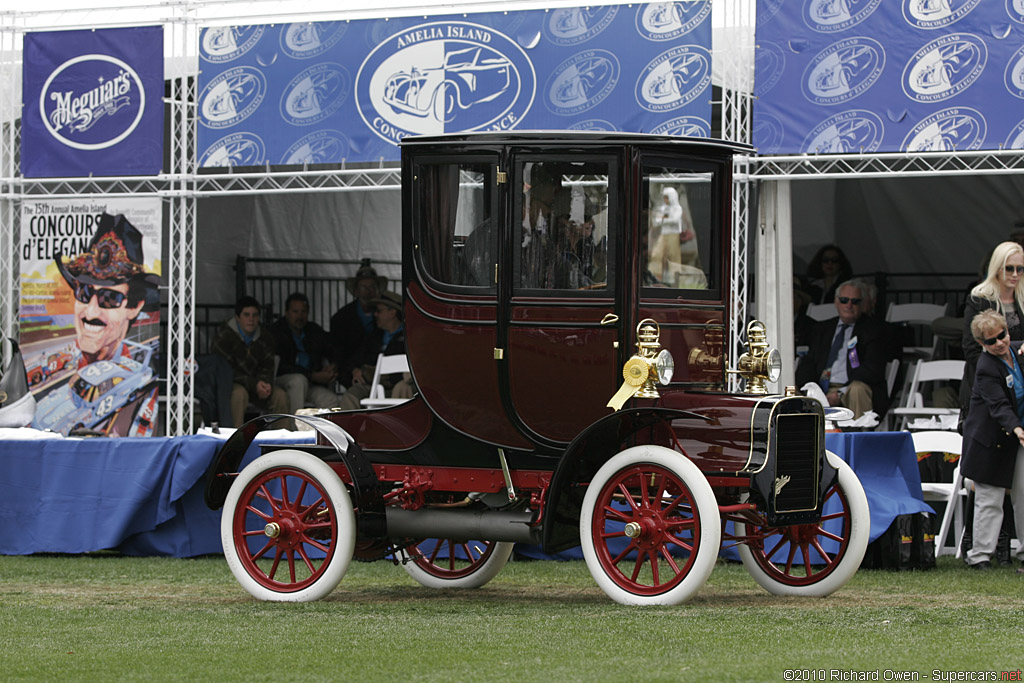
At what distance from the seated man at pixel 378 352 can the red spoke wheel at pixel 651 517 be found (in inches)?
295

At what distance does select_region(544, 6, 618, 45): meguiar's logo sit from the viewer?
11516mm

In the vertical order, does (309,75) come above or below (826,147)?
above

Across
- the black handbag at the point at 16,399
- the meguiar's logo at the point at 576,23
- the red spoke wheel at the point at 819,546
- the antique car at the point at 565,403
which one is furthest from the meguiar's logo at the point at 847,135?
the black handbag at the point at 16,399

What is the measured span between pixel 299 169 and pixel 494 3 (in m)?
2.35

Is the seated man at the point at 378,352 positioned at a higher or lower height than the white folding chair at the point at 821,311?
lower

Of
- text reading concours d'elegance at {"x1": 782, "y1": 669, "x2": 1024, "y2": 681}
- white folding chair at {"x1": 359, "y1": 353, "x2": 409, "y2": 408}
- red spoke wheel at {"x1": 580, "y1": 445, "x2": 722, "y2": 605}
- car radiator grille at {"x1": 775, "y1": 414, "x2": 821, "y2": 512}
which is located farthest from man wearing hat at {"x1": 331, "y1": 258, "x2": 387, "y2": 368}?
text reading concours d'elegance at {"x1": 782, "y1": 669, "x2": 1024, "y2": 681}

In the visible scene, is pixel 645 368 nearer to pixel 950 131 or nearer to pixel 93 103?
pixel 950 131

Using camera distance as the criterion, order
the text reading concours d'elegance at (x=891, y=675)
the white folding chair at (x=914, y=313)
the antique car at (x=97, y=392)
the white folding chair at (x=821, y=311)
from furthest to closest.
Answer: the white folding chair at (x=914, y=313) → the white folding chair at (x=821, y=311) → the antique car at (x=97, y=392) → the text reading concours d'elegance at (x=891, y=675)

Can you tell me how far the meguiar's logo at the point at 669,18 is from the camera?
11.2 m

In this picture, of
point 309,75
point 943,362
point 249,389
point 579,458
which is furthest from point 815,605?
point 249,389

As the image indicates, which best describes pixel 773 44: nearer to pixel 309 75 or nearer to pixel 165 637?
pixel 309 75

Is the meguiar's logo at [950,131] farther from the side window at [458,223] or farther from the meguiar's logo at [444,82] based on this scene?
the side window at [458,223]

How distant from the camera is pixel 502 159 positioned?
6.72 meters

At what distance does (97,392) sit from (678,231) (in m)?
7.18
